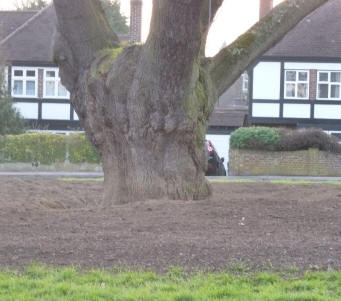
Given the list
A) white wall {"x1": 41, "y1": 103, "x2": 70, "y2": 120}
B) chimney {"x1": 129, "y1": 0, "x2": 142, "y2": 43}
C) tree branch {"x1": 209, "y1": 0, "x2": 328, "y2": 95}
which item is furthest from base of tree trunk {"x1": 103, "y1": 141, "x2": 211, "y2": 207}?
chimney {"x1": 129, "y1": 0, "x2": 142, "y2": 43}

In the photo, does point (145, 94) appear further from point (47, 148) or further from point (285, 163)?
point (47, 148)

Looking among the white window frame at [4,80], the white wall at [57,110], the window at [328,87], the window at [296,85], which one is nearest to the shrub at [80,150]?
the white window frame at [4,80]

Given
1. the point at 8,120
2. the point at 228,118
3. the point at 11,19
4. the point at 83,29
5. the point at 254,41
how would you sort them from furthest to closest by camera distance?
the point at 11,19 → the point at 228,118 → the point at 8,120 → the point at 254,41 → the point at 83,29

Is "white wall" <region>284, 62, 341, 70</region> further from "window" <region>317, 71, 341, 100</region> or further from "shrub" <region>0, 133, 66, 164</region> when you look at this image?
"shrub" <region>0, 133, 66, 164</region>

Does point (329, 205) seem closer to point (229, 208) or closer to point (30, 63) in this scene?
point (229, 208)

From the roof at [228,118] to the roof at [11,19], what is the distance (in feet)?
40.3

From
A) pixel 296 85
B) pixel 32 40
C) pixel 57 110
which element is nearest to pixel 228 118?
pixel 296 85

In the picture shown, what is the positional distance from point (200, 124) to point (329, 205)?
88.1 inches

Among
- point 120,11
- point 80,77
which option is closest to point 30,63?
point 120,11

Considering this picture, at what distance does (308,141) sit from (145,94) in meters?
20.5

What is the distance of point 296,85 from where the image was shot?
37719 mm

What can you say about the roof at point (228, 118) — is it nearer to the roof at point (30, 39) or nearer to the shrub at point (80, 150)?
the roof at point (30, 39)

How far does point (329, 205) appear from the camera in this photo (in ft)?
30.2

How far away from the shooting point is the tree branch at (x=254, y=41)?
11.0 metres
